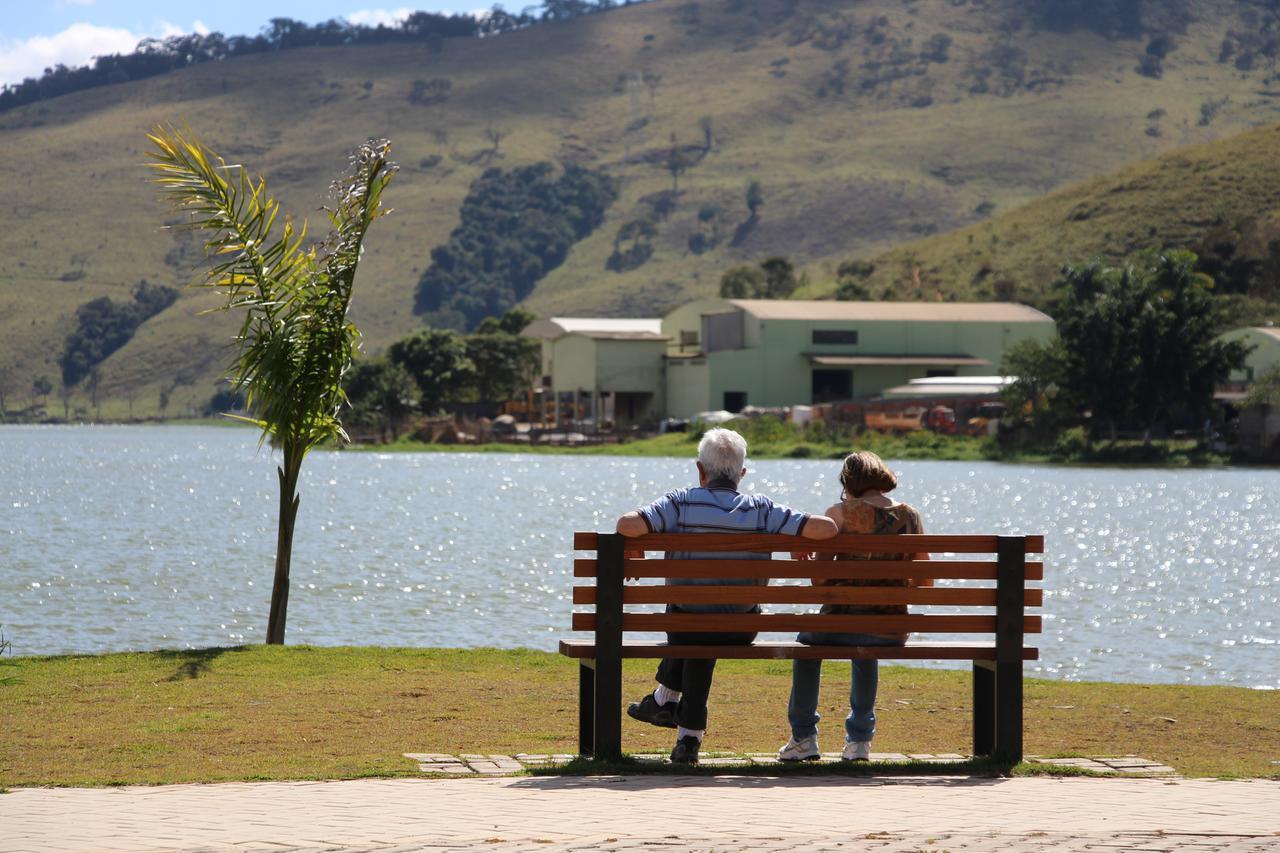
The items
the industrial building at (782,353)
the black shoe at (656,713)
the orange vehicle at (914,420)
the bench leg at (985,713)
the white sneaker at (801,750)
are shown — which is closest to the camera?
the white sneaker at (801,750)

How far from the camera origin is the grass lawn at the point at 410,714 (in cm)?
1028

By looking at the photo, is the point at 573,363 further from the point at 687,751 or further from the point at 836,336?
the point at 687,751

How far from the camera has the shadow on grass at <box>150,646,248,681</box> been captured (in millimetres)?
14342

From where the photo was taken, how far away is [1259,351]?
9112 centimetres

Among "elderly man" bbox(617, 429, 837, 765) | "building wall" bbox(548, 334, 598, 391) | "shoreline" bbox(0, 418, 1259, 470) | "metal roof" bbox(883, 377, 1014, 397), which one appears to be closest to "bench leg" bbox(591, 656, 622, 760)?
"elderly man" bbox(617, 429, 837, 765)

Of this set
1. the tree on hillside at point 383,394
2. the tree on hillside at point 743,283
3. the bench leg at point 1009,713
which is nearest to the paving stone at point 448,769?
the bench leg at point 1009,713

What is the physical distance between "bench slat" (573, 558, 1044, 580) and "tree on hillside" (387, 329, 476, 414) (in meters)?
117

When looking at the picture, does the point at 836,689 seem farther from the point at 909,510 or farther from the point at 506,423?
the point at 506,423

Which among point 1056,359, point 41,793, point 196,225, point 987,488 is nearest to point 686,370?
point 1056,359

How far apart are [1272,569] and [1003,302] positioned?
8211 centimetres

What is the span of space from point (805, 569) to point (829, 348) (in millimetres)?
98177

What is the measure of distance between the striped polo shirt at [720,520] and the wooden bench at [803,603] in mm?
91

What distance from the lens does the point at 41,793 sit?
8578 millimetres

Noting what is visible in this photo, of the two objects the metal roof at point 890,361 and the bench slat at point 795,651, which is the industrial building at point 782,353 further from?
the bench slat at point 795,651
